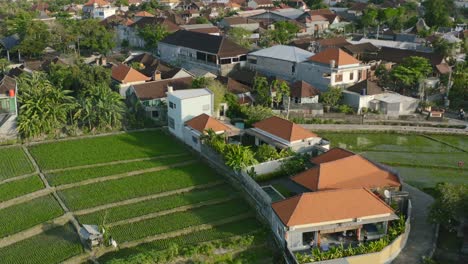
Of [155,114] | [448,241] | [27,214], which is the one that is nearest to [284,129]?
[155,114]

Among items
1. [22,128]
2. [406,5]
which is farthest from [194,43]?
[406,5]

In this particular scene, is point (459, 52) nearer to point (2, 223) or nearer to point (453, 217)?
point (453, 217)

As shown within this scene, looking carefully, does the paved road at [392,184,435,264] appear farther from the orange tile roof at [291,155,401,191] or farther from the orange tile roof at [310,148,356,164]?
the orange tile roof at [310,148,356,164]

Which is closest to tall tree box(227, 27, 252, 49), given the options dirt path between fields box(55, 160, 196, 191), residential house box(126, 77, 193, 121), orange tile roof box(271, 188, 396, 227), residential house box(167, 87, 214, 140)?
residential house box(126, 77, 193, 121)

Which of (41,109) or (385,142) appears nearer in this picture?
(41,109)

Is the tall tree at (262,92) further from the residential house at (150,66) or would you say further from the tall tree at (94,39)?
the tall tree at (94,39)

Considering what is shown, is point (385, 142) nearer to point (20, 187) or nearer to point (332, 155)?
point (332, 155)

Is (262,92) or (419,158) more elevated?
(262,92)
